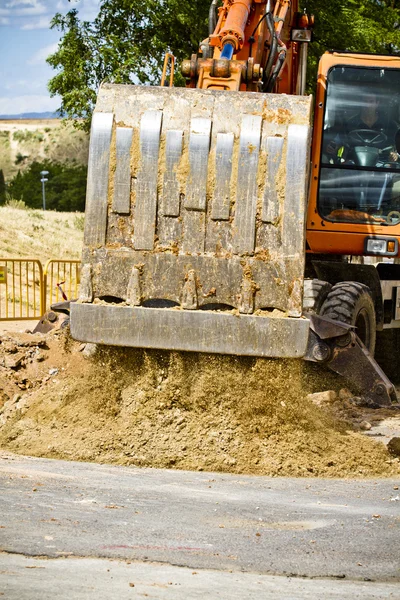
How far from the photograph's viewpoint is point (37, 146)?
8806 cm

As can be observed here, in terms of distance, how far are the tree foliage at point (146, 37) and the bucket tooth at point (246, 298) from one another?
19158mm

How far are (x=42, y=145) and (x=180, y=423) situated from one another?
3292 inches

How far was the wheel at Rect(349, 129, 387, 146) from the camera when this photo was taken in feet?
34.3

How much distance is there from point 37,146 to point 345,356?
81528mm

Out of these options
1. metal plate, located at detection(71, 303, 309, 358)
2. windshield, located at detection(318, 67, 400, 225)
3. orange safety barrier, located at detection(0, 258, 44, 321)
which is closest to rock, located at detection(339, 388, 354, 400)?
windshield, located at detection(318, 67, 400, 225)

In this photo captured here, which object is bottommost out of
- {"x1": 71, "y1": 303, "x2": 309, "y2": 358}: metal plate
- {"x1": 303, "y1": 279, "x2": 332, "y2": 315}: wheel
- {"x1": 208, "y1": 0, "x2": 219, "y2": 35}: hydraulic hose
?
{"x1": 303, "y1": 279, "x2": 332, "y2": 315}: wheel

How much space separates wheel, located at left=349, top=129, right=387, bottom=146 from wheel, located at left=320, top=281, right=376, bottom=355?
146cm

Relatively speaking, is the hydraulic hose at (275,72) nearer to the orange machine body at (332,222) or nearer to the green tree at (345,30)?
the orange machine body at (332,222)

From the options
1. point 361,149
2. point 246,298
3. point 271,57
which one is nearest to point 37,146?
point 361,149

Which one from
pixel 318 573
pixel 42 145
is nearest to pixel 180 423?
pixel 318 573

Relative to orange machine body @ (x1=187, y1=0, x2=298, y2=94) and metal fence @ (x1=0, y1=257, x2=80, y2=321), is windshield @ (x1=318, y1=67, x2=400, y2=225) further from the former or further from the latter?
metal fence @ (x1=0, y1=257, x2=80, y2=321)

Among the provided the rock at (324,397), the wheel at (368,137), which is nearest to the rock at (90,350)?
the rock at (324,397)

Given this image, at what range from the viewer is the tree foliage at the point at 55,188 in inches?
2227

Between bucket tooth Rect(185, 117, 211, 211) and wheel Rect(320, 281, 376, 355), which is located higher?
bucket tooth Rect(185, 117, 211, 211)
